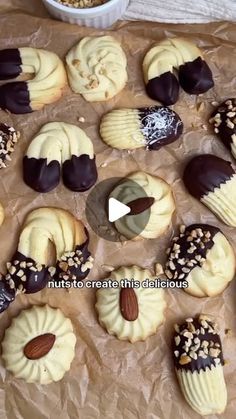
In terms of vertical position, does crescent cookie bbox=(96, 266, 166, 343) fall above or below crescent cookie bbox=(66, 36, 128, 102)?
below

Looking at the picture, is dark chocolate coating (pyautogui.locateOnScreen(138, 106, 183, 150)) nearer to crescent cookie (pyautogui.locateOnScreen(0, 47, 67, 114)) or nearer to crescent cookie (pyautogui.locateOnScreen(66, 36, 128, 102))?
crescent cookie (pyautogui.locateOnScreen(66, 36, 128, 102))

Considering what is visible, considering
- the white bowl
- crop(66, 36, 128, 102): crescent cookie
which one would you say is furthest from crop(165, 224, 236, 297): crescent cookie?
the white bowl

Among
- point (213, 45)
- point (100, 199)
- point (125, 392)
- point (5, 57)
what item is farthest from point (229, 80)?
point (125, 392)

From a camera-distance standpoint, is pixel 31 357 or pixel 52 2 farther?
pixel 52 2

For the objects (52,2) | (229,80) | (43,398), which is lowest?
(43,398)

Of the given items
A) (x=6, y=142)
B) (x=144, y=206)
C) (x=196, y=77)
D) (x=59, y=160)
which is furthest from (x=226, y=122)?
(x=6, y=142)

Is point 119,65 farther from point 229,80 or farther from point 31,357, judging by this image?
point 31,357
